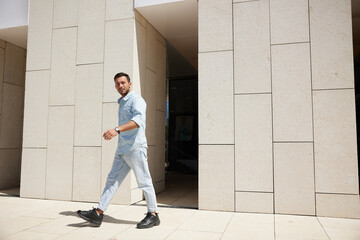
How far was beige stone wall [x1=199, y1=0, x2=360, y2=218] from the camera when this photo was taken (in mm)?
4781

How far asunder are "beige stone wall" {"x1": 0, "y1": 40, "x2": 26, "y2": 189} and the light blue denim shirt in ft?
16.9

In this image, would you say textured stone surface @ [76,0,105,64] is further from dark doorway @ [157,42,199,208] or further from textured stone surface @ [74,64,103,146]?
dark doorway @ [157,42,199,208]

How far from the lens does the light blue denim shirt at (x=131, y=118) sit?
3.99 m

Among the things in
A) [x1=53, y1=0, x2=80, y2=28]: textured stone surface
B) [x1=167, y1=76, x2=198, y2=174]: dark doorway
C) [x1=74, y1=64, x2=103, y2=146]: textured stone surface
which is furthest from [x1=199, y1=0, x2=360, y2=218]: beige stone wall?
[x1=167, y1=76, x2=198, y2=174]: dark doorway

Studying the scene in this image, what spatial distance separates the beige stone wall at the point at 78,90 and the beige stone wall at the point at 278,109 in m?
1.64

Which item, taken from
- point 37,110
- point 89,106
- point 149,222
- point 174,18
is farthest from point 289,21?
point 37,110

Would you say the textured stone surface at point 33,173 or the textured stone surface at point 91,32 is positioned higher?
the textured stone surface at point 91,32

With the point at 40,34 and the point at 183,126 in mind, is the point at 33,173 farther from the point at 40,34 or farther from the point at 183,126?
the point at 183,126

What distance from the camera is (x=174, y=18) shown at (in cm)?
645

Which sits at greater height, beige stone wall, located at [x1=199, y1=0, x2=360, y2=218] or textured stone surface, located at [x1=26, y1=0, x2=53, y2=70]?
textured stone surface, located at [x1=26, y1=0, x2=53, y2=70]

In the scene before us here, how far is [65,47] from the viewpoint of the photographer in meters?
6.37

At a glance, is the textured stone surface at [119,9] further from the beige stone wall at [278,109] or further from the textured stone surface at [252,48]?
the textured stone surface at [252,48]

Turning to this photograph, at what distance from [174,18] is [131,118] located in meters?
3.23

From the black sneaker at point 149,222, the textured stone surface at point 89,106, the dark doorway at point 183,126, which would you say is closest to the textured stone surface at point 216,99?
the black sneaker at point 149,222
